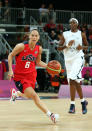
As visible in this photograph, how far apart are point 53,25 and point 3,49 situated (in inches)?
134

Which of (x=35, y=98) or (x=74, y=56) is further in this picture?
(x=74, y=56)

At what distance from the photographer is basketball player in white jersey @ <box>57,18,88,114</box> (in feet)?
32.1

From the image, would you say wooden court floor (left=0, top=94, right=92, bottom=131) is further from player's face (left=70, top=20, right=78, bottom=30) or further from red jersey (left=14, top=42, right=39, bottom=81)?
player's face (left=70, top=20, right=78, bottom=30)

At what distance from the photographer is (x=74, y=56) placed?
9.91 meters

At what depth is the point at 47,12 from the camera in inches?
866

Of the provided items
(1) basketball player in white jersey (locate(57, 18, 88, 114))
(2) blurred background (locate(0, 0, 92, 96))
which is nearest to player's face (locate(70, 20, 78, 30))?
(1) basketball player in white jersey (locate(57, 18, 88, 114))

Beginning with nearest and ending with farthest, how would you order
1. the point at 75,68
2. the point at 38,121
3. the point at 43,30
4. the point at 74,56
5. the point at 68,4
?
the point at 38,121
the point at 75,68
the point at 74,56
the point at 43,30
the point at 68,4

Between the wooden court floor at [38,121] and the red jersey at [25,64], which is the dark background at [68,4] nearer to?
the wooden court floor at [38,121]

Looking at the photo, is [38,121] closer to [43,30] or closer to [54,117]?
[54,117]

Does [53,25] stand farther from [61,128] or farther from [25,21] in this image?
[61,128]

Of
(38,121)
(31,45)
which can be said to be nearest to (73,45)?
(31,45)

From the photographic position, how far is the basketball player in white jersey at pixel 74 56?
979cm

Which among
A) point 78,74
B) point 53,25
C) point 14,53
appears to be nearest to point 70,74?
point 78,74

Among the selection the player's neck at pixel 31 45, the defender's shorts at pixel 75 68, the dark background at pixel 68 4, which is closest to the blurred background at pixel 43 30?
the dark background at pixel 68 4
